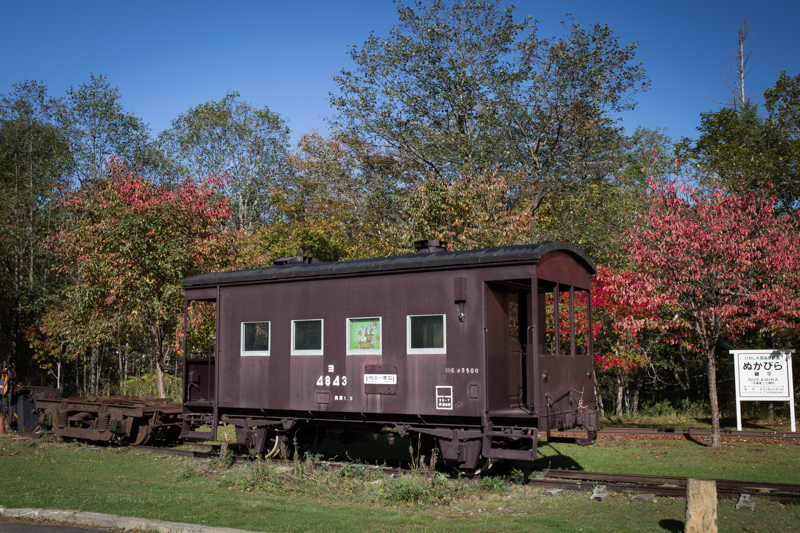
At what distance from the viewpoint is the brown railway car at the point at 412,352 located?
1032 cm

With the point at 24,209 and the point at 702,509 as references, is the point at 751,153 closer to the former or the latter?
the point at 702,509

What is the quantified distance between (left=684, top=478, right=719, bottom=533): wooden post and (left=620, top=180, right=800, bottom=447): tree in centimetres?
853

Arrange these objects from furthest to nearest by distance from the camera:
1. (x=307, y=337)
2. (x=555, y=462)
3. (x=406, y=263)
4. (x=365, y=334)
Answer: (x=555, y=462), (x=307, y=337), (x=365, y=334), (x=406, y=263)

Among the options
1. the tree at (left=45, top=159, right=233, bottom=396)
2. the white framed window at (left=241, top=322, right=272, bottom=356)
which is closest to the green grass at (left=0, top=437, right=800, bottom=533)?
the white framed window at (left=241, top=322, right=272, bottom=356)

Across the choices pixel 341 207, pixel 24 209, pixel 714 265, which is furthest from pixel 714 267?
pixel 24 209

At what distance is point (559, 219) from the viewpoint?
87.6ft

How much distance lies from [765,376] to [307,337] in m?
11.8

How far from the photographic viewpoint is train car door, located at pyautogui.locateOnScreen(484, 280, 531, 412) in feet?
34.3

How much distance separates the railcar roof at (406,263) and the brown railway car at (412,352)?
0.02m

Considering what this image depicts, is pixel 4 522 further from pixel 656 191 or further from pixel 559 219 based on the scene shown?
pixel 559 219

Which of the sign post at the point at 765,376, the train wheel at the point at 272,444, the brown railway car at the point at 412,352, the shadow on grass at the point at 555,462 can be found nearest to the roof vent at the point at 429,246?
the brown railway car at the point at 412,352

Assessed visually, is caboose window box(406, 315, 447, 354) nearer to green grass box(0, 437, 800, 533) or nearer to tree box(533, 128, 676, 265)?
green grass box(0, 437, 800, 533)

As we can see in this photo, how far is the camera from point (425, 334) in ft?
35.8

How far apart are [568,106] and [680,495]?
2029 cm
